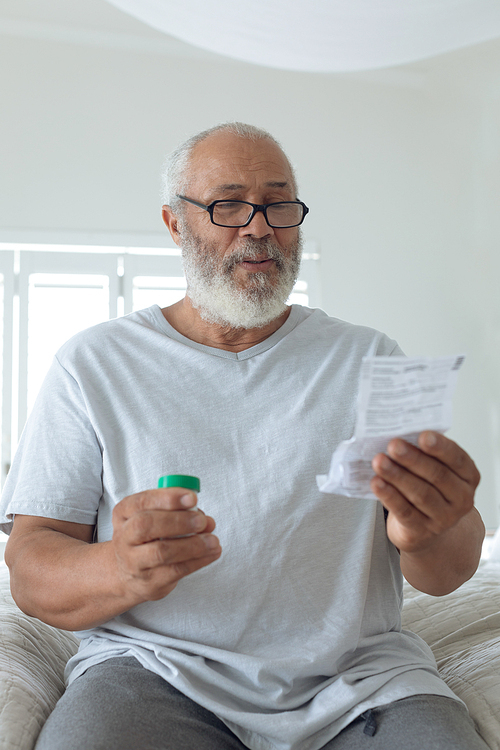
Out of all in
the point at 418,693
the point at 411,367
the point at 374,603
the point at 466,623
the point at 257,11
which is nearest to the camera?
the point at 411,367

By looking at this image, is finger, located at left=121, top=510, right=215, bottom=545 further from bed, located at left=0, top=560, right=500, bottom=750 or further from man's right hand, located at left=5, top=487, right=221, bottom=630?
bed, located at left=0, top=560, right=500, bottom=750

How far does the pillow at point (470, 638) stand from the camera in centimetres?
97

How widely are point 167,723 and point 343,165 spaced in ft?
11.2

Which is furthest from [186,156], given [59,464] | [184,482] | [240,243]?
[184,482]

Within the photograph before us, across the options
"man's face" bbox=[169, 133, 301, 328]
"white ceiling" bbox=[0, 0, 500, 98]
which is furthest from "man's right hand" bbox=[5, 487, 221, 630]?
"white ceiling" bbox=[0, 0, 500, 98]

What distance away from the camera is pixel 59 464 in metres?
1.02

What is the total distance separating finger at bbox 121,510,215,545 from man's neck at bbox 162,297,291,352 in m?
0.52

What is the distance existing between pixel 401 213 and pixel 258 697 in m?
3.35

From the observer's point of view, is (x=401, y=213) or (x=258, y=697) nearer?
(x=258, y=697)

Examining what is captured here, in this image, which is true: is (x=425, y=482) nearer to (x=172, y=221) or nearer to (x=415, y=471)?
(x=415, y=471)

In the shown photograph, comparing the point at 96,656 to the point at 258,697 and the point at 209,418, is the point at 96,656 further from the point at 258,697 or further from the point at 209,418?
the point at 209,418

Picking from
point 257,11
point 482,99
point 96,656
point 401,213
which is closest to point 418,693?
point 96,656

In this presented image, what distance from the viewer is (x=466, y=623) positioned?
1.41 metres

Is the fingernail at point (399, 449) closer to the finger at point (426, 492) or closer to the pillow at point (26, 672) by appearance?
the finger at point (426, 492)
